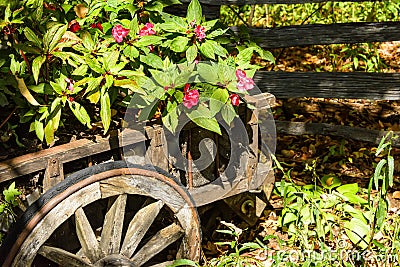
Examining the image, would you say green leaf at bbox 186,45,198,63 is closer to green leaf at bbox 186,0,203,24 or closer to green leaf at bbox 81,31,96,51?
green leaf at bbox 186,0,203,24

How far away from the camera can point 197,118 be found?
3059 millimetres

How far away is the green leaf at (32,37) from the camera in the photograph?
111 inches

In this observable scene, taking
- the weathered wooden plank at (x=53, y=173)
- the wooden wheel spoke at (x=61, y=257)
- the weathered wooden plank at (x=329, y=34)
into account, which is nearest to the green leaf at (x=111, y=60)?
the weathered wooden plank at (x=53, y=173)

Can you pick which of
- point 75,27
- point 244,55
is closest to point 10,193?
point 75,27

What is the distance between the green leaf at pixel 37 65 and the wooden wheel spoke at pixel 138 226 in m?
0.75

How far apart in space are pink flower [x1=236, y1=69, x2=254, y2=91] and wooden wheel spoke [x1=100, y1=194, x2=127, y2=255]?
2.33 ft

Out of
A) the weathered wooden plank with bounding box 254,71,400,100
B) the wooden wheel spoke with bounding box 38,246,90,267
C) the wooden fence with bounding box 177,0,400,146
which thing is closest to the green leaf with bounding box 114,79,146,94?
the wooden wheel spoke with bounding box 38,246,90,267

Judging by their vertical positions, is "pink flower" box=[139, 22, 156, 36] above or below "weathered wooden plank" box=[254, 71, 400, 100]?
above

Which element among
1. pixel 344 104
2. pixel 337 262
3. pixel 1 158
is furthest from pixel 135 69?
pixel 344 104

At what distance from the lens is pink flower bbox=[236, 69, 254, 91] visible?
3117 millimetres

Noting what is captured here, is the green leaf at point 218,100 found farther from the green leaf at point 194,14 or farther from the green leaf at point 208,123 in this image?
the green leaf at point 194,14

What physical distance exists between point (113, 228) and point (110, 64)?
0.71 metres

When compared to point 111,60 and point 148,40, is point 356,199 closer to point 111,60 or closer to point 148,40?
point 148,40

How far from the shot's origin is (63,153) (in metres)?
2.87
